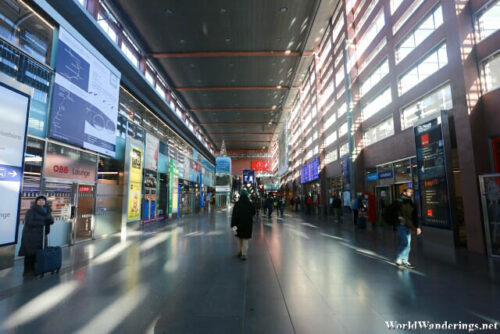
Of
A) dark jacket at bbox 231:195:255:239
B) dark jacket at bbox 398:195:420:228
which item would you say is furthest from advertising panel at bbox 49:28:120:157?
dark jacket at bbox 398:195:420:228

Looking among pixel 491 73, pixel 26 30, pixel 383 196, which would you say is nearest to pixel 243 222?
pixel 26 30

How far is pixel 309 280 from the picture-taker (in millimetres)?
4754

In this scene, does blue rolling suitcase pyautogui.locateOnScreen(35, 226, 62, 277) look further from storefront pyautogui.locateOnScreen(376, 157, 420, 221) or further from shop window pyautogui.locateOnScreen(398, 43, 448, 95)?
shop window pyautogui.locateOnScreen(398, 43, 448, 95)

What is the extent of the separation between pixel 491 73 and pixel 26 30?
46.1 ft

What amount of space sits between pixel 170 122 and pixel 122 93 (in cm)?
732

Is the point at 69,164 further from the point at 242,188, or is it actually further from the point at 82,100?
the point at 242,188

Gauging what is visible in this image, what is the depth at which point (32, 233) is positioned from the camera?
5.33 metres

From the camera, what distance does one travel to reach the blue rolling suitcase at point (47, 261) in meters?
5.03

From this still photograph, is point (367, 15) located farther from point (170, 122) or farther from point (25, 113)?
point (25, 113)

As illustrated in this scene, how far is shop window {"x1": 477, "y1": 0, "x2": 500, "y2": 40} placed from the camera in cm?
766

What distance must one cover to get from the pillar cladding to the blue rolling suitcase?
11.1 metres

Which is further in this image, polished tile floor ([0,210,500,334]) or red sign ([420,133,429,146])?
red sign ([420,133,429,146])

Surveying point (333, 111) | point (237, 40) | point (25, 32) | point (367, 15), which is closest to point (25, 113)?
point (25, 32)

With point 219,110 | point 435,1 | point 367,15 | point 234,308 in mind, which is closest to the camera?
point 234,308
